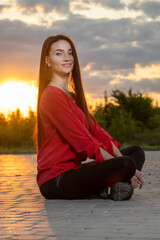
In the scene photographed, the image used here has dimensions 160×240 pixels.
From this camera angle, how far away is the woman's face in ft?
16.3

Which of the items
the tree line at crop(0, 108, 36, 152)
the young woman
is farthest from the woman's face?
the tree line at crop(0, 108, 36, 152)

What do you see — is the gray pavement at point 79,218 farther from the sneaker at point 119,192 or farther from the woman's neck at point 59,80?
the woman's neck at point 59,80

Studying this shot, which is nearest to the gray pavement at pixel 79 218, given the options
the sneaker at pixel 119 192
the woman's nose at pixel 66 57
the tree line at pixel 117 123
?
the sneaker at pixel 119 192

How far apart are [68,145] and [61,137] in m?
0.11

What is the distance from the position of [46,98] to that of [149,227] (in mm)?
1849

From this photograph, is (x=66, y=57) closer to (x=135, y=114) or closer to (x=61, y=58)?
(x=61, y=58)

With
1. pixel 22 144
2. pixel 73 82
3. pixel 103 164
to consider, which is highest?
pixel 73 82

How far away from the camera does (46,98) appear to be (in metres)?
4.79

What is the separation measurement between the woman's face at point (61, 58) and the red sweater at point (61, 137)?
0.85 feet

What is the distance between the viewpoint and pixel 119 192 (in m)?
4.84

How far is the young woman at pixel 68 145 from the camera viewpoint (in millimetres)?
4638

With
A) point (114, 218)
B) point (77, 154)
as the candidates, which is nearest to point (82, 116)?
point (77, 154)

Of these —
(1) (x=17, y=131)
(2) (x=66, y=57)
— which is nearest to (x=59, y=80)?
(2) (x=66, y=57)

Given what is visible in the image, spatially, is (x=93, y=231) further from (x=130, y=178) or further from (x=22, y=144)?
(x=22, y=144)
